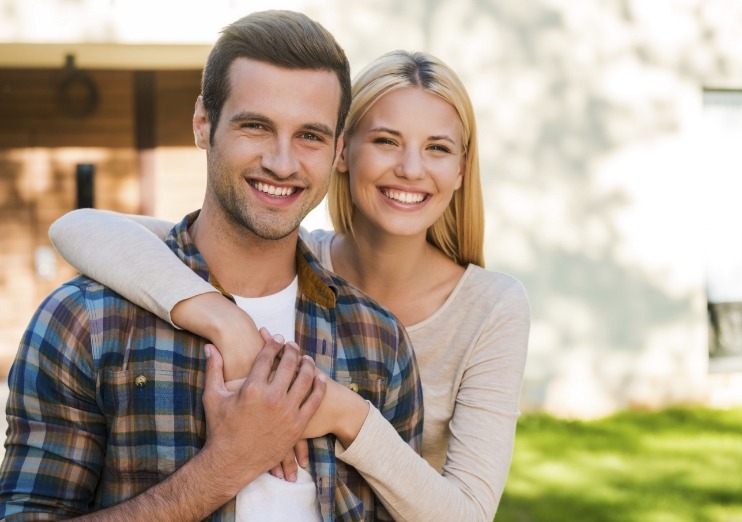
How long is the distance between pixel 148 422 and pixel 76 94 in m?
5.51

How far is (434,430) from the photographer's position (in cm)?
277

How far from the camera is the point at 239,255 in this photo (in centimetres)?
212

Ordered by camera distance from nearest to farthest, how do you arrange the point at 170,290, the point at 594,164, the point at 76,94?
the point at 170,290, the point at 594,164, the point at 76,94

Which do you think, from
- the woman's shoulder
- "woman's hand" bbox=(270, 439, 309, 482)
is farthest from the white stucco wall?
"woman's hand" bbox=(270, 439, 309, 482)

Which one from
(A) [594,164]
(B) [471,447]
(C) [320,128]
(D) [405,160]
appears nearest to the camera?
(C) [320,128]

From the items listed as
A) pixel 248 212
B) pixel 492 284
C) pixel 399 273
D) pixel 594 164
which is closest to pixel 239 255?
pixel 248 212

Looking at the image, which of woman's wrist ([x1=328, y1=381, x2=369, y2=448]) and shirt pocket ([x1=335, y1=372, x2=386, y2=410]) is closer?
woman's wrist ([x1=328, y1=381, x2=369, y2=448])

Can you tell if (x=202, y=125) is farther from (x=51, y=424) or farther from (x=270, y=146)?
(x=51, y=424)

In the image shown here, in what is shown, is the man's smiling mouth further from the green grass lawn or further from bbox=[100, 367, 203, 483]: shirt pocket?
the green grass lawn

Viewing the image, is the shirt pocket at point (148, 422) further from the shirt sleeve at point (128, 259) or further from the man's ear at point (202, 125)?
the man's ear at point (202, 125)

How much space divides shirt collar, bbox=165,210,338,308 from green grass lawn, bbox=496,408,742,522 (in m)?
2.74

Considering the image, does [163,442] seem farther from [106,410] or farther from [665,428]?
[665,428]

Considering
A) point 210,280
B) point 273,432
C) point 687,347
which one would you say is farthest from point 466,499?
point 687,347

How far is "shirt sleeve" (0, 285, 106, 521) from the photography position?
1.80 meters
